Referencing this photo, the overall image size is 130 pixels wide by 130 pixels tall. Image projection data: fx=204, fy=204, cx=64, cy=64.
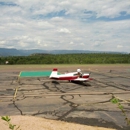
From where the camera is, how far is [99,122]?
13.0 metres

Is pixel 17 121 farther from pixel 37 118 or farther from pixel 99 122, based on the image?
pixel 99 122

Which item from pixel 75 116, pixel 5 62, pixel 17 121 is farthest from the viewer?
pixel 5 62

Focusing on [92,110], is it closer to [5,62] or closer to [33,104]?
[33,104]

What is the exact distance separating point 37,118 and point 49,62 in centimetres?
5555

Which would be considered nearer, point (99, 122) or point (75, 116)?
point (99, 122)

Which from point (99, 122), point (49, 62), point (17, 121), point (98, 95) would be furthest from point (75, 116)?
point (49, 62)

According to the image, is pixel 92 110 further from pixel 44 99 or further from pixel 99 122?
pixel 44 99

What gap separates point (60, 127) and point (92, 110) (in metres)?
4.30

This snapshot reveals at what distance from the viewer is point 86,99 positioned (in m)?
19.1

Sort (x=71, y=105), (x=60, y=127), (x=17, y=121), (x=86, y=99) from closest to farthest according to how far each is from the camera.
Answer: (x=60, y=127)
(x=17, y=121)
(x=71, y=105)
(x=86, y=99)

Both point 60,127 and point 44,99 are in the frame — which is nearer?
point 60,127

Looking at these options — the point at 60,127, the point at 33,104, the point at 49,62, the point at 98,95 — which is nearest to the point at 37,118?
the point at 60,127

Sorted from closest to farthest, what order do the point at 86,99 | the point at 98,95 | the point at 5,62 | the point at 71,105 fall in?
the point at 71,105 < the point at 86,99 < the point at 98,95 < the point at 5,62

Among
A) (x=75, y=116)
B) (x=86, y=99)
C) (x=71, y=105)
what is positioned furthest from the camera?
(x=86, y=99)
